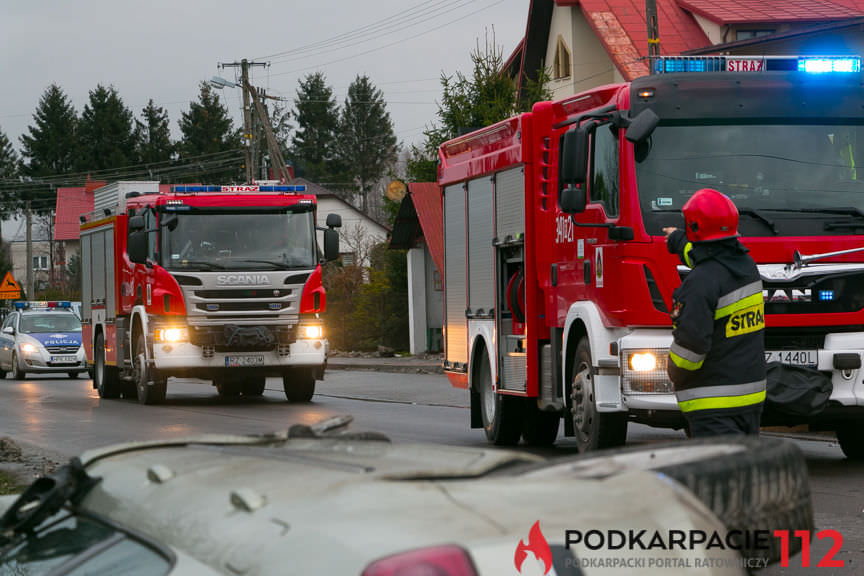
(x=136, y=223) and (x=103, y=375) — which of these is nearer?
(x=136, y=223)

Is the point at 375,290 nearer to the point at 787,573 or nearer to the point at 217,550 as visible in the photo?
the point at 787,573

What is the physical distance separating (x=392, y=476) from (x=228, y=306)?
17781 mm

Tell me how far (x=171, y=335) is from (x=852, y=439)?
10970 mm

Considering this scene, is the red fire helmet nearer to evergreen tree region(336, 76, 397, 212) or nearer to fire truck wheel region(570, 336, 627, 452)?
fire truck wheel region(570, 336, 627, 452)

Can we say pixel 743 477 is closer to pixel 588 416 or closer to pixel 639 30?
pixel 588 416

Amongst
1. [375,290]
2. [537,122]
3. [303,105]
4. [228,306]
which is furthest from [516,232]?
[303,105]

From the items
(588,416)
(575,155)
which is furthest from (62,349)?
(575,155)

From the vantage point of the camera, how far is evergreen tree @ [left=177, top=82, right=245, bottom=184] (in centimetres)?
8956

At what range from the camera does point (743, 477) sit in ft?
→ 9.93

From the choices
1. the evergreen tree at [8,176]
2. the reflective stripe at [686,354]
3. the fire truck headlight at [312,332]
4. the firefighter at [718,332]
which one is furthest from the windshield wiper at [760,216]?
the evergreen tree at [8,176]

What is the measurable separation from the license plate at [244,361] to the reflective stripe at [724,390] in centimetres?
1436

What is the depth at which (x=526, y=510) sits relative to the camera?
2457 millimetres

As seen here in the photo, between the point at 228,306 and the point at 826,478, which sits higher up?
the point at 228,306

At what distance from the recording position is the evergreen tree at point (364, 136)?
335ft
